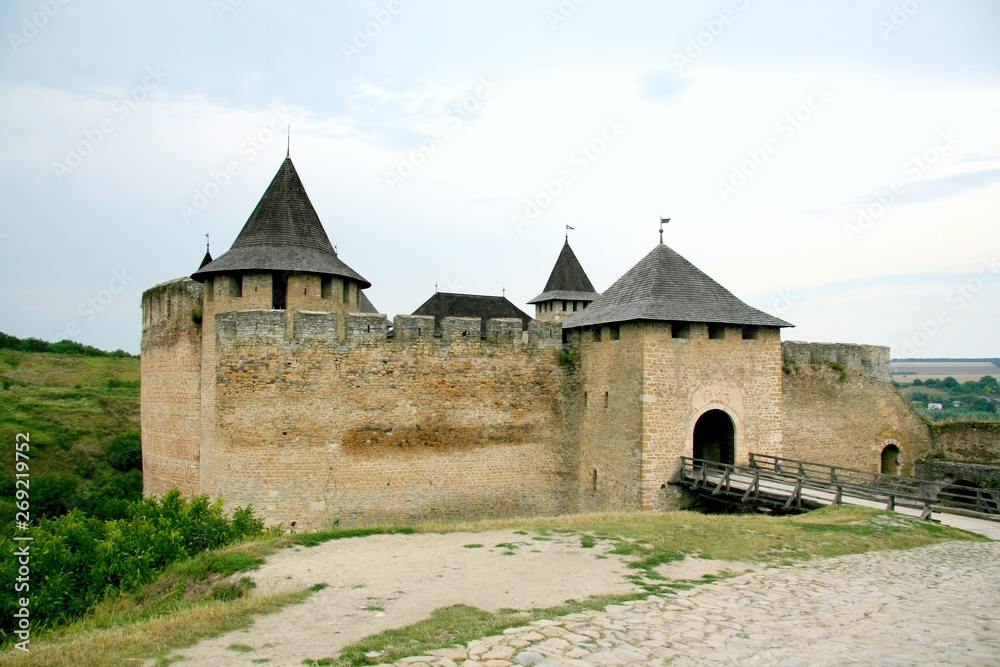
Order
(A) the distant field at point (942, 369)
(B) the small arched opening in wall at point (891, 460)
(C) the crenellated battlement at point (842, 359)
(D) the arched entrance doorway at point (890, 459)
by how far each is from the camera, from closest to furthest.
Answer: (C) the crenellated battlement at point (842, 359), (B) the small arched opening in wall at point (891, 460), (D) the arched entrance doorway at point (890, 459), (A) the distant field at point (942, 369)

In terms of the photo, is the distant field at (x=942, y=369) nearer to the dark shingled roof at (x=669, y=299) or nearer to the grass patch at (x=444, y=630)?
the dark shingled roof at (x=669, y=299)

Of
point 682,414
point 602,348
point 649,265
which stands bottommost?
point 682,414

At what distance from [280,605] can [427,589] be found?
1.74m

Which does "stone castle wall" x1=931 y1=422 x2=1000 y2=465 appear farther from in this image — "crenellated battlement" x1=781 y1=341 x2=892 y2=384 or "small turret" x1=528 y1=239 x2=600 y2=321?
"small turret" x1=528 y1=239 x2=600 y2=321

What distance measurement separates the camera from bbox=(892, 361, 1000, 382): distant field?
314 ft

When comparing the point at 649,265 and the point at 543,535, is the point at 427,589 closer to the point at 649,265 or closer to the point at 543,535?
the point at 543,535

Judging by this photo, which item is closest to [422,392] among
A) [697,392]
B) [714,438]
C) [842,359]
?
[697,392]

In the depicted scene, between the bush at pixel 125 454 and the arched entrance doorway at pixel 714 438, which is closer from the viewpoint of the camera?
the arched entrance doorway at pixel 714 438

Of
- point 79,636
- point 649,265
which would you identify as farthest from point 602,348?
point 79,636

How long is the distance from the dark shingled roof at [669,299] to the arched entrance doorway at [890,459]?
833cm

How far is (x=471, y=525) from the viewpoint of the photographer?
12.0 m

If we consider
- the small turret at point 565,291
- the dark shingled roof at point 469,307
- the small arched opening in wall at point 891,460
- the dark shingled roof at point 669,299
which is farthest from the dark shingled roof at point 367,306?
the small arched opening in wall at point 891,460

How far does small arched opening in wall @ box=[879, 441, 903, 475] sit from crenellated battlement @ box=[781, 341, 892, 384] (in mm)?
2106

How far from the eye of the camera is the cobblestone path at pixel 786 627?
570 cm
